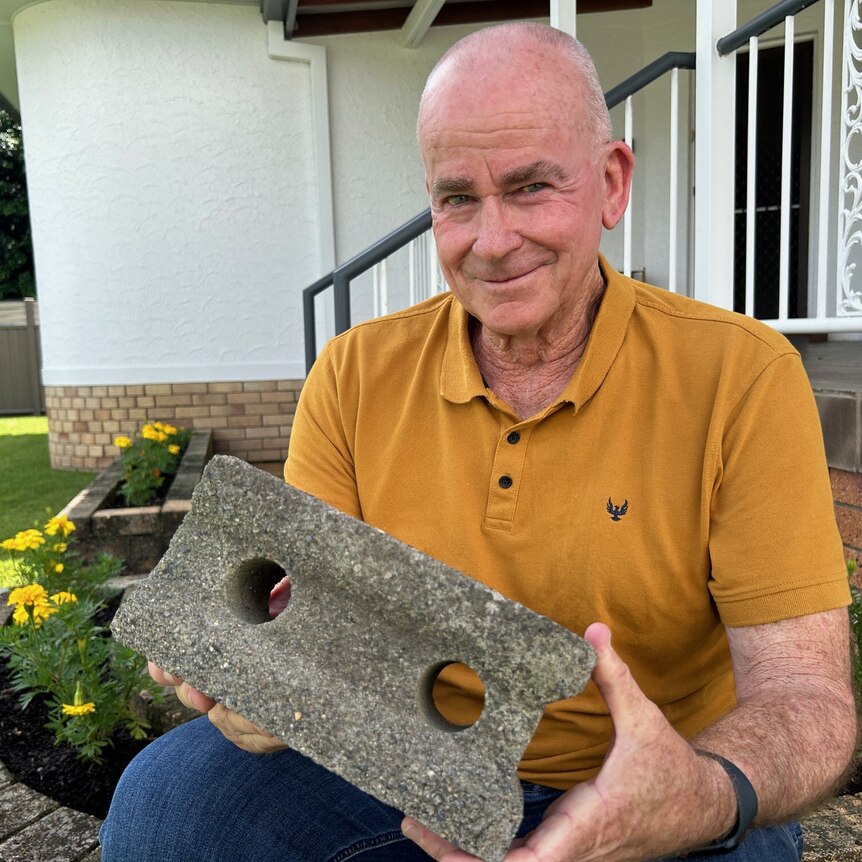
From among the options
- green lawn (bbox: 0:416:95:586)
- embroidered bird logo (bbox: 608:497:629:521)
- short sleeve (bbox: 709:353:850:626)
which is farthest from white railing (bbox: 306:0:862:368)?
green lawn (bbox: 0:416:95:586)

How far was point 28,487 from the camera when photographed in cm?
724

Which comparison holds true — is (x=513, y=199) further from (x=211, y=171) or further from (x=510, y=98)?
(x=211, y=171)

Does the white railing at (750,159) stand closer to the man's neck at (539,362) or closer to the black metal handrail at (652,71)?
the black metal handrail at (652,71)

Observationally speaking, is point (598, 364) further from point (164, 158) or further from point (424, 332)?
point (164, 158)

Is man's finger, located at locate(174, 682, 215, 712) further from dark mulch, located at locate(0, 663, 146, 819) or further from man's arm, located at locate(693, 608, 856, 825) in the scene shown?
dark mulch, located at locate(0, 663, 146, 819)

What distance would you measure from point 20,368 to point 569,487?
611 inches

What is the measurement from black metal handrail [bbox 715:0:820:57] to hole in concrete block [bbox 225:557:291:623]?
9.13ft

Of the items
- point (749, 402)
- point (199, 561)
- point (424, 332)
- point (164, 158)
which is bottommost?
point (199, 561)

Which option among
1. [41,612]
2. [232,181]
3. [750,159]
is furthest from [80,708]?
[232,181]

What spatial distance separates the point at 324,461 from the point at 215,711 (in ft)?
1.78

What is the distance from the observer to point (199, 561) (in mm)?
1332

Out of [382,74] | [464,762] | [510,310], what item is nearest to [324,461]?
[510,310]

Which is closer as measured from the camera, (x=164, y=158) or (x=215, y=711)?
(x=215, y=711)

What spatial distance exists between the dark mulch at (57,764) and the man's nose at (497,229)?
1895mm
